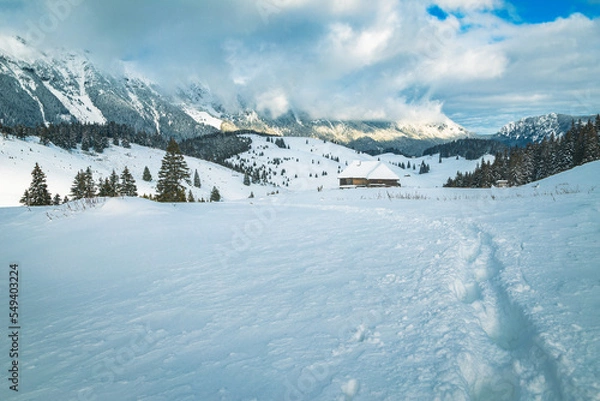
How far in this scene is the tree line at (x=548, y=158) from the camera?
47781mm

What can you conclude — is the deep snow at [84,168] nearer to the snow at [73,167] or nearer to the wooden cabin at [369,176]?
the snow at [73,167]

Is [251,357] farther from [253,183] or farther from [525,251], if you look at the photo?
[253,183]

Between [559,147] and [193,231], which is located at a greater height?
[559,147]

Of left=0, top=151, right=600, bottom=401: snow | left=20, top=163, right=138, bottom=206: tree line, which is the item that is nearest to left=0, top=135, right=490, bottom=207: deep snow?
left=20, top=163, right=138, bottom=206: tree line

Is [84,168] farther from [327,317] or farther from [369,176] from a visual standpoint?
[327,317]

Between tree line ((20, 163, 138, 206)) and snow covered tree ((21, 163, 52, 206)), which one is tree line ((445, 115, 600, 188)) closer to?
tree line ((20, 163, 138, 206))

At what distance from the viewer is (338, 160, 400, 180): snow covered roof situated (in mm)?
69812

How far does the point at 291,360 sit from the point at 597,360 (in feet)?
10.3

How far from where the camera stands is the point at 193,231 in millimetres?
10484

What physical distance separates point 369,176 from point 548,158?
36.3 meters

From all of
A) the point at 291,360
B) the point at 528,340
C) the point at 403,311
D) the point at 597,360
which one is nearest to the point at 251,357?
the point at 291,360

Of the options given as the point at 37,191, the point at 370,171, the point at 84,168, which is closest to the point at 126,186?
the point at 37,191

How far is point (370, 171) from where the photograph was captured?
72.1 m

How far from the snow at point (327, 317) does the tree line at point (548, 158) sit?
2270 inches
